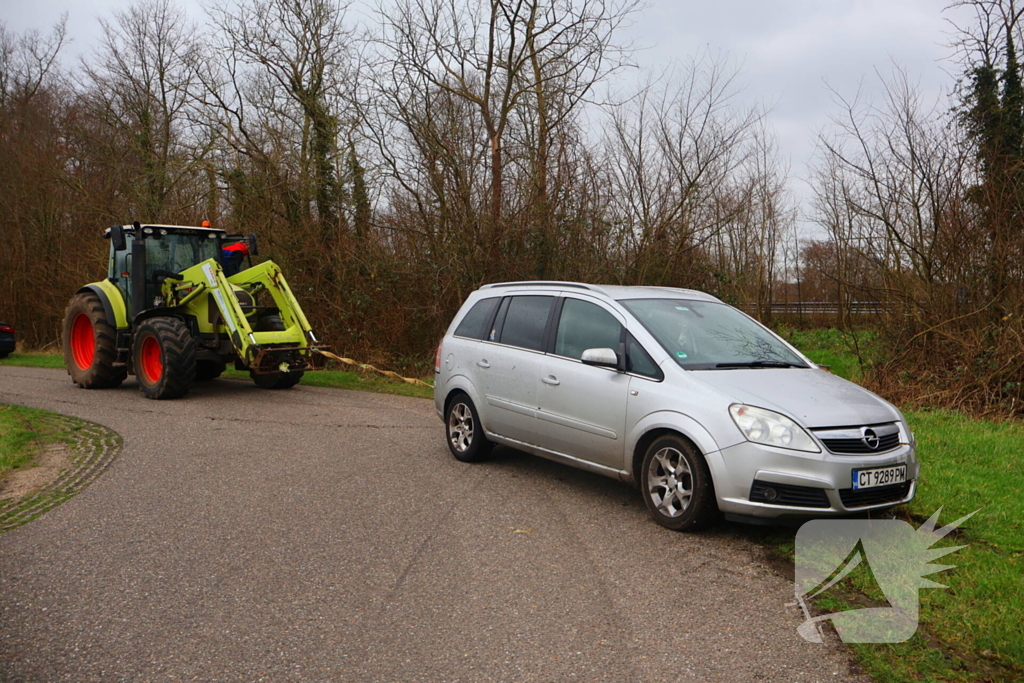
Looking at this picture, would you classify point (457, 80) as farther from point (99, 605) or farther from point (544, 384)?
point (99, 605)

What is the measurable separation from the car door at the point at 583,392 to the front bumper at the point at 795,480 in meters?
1.03

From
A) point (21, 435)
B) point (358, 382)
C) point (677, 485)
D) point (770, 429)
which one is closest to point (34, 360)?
point (358, 382)

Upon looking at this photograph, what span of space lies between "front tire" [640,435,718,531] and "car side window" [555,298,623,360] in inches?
40.5

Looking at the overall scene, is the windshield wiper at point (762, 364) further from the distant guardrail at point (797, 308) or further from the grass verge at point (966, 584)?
the distant guardrail at point (797, 308)

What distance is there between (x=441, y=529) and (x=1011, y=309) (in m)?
8.58

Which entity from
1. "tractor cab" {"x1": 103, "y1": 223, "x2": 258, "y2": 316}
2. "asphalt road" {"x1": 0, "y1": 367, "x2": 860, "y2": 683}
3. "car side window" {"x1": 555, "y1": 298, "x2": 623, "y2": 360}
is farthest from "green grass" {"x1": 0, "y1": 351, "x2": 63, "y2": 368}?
"car side window" {"x1": 555, "y1": 298, "x2": 623, "y2": 360}

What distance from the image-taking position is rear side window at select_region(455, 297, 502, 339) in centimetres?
839

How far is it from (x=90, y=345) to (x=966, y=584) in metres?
15.1

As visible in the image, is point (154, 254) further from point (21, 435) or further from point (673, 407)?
point (673, 407)

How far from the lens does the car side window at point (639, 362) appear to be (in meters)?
6.31

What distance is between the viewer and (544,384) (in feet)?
23.7

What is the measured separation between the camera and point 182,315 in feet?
46.8

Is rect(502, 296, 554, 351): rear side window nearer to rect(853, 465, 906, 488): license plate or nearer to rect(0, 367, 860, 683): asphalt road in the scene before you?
rect(0, 367, 860, 683): asphalt road

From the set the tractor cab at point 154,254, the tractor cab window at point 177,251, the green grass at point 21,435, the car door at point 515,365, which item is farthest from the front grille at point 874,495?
the tractor cab window at point 177,251
